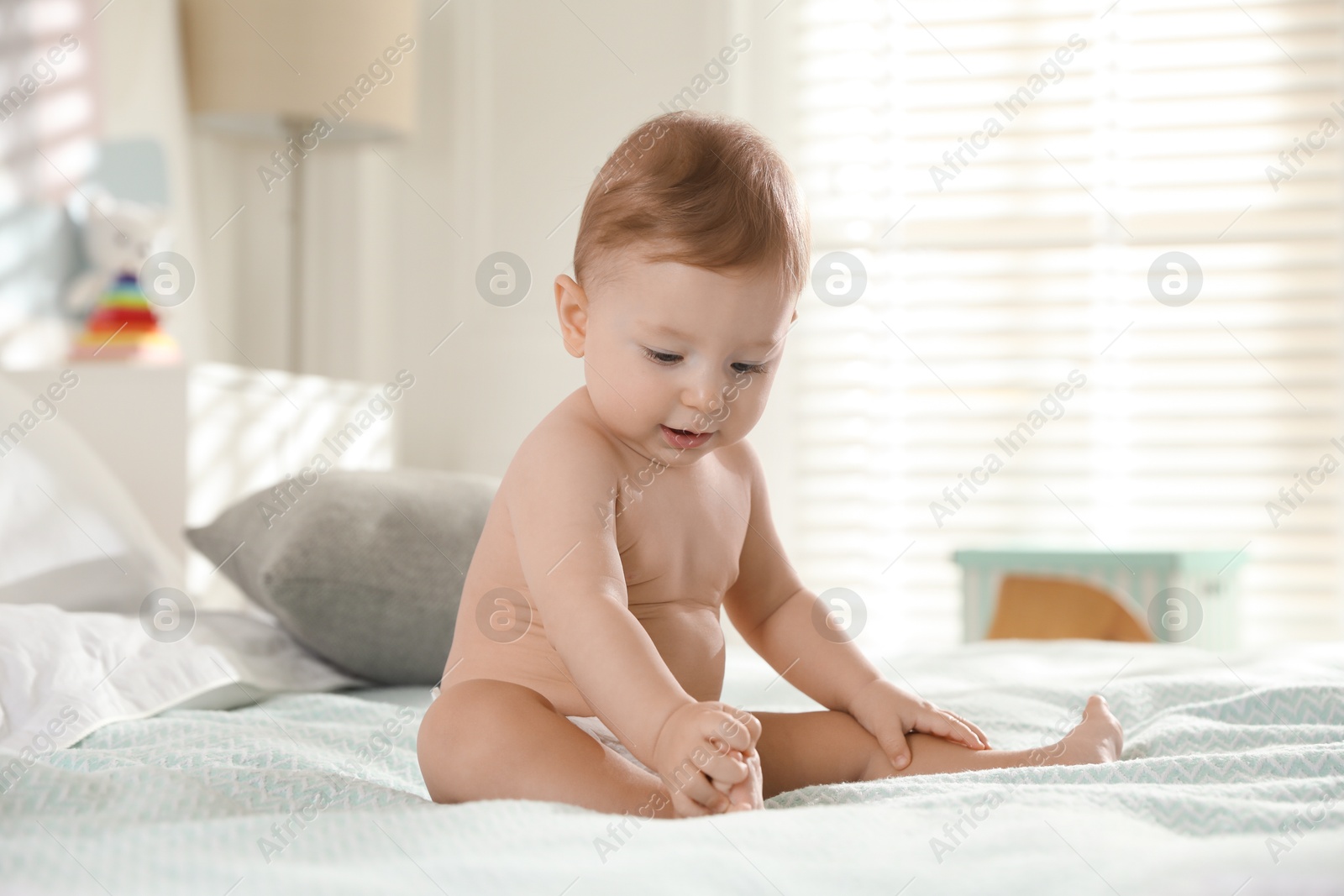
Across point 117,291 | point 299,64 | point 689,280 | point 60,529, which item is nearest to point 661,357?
point 689,280

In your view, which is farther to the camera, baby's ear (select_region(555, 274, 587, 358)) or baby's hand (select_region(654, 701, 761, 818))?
baby's ear (select_region(555, 274, 587, 358))

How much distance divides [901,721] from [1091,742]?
134 millimetres

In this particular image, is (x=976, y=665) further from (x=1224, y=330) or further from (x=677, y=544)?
(x=1224, y=330)

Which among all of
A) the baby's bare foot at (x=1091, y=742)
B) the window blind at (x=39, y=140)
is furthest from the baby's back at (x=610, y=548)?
the window blind at (x=39, y=140)

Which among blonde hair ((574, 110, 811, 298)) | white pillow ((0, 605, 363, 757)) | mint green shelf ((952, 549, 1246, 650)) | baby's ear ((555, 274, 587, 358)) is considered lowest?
mint green shelf ((952, 549, 1246, 650))

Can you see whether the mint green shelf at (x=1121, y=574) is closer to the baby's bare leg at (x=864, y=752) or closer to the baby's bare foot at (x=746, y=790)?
the baby's bare leg at (x=864, y=752)

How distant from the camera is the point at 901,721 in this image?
881 mm

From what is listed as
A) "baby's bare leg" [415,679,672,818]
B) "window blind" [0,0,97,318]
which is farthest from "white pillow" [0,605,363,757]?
"window blind" [0,0,97,318]

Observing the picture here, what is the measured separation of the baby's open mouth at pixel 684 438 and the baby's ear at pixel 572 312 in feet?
0.33

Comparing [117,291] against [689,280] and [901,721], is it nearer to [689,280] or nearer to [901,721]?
[689,280]

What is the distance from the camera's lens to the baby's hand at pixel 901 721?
34.2 inches

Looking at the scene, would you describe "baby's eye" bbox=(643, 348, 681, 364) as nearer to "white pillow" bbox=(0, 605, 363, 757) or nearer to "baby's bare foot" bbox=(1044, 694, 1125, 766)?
"baby's bare foot" bbox=(1044, 694, 1125, 766)

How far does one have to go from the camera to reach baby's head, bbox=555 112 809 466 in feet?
2.67

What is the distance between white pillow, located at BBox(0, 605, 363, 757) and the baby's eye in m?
0.51
